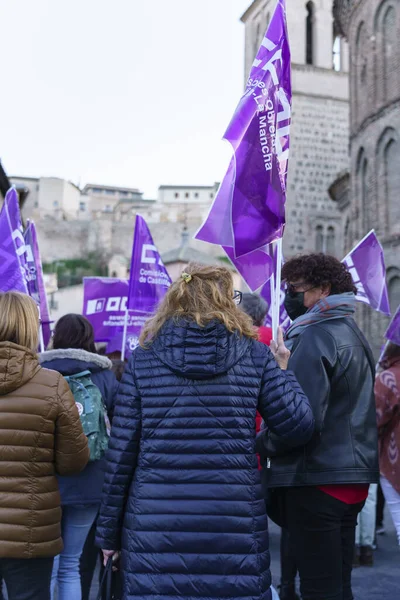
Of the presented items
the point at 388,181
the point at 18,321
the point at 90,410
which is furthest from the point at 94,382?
the point at 388,181

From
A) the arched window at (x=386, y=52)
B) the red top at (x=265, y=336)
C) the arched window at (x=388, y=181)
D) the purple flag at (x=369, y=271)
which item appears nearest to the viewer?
the red top at (x=265, y=336)

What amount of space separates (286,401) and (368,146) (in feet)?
74.9

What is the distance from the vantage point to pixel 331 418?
10.9 feet

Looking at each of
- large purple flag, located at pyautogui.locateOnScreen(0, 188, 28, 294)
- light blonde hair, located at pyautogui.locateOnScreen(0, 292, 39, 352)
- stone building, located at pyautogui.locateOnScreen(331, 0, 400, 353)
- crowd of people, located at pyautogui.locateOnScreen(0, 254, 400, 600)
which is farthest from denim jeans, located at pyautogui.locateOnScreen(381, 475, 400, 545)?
stone building, located at pyautogui.locateOnScreen(331, 0, 400, 353)

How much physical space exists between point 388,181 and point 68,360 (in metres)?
20.9

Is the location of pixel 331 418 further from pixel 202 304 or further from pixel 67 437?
pixel 67 437

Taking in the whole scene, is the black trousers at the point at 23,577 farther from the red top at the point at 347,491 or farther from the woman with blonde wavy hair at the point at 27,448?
the red top at the point at 347,491

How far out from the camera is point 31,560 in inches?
125

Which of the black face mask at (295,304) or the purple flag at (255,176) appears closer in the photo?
the black face mask at (295,304)

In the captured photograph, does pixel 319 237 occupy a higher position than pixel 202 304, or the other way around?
pixel 319 237

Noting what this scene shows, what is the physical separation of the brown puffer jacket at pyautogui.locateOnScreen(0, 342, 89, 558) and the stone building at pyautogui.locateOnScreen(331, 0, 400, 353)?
19330mm

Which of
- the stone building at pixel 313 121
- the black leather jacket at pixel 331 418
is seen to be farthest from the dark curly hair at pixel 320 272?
the stone building at pixel 313 121

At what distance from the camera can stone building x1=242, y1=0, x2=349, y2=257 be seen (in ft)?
143

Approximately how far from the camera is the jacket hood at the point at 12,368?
3.13 metres
